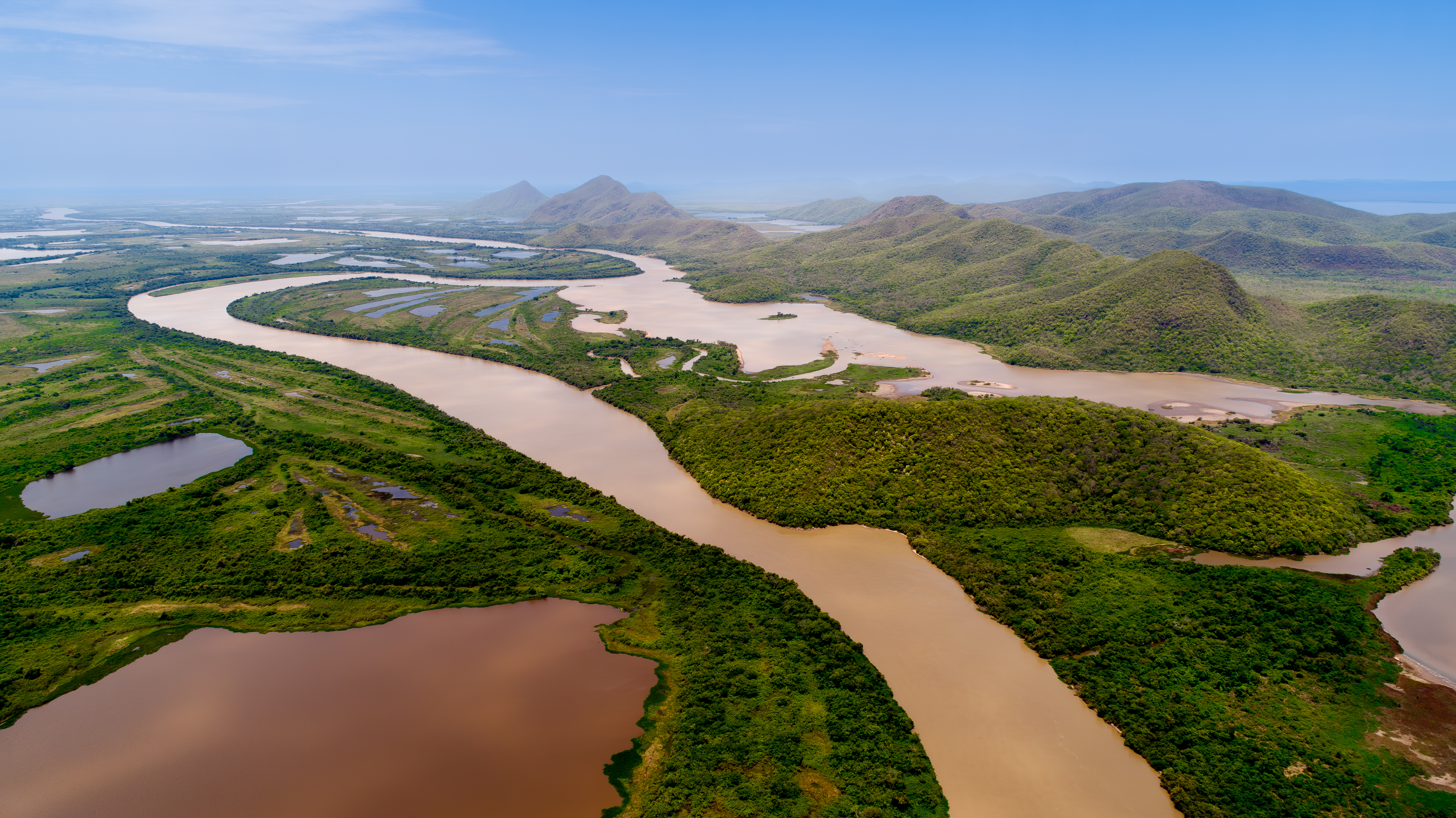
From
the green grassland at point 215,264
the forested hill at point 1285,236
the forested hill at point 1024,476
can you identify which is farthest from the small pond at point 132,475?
the forested hill at point 1285,236

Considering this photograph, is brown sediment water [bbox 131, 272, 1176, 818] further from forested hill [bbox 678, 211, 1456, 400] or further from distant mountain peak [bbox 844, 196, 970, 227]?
distant mountain peak [bbox 844, 196, 970, 227]

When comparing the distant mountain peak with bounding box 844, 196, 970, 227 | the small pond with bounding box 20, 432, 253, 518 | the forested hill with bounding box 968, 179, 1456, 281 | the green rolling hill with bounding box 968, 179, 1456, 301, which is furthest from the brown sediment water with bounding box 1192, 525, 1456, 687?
the distant mountain peak with bounding box 844, 196, 970, 227

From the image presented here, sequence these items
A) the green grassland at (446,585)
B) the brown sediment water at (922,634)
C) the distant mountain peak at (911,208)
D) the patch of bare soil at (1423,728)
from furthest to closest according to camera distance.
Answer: the distant mountain peak at (911,208) < the green grassland at (446,585) < the brown sediment water at (922,634) < the patch of bare soil at (1423,728)

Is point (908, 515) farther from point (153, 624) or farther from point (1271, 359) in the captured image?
point (1271, 359)

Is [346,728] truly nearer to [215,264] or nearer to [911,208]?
[215,264]

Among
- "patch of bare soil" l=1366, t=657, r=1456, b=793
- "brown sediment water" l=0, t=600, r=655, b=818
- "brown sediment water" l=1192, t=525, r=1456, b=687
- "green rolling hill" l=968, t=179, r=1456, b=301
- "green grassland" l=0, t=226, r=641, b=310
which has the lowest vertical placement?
"brown sediment water" l=0, t=600, r=655, b=818

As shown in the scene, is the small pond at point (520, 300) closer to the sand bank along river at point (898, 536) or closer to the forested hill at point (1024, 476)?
the sand bank along river at point (898, 536)
